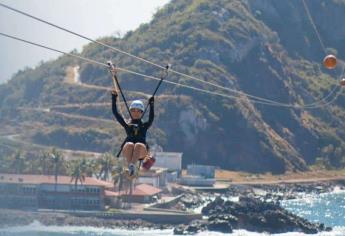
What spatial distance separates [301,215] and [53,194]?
29882 millimetres

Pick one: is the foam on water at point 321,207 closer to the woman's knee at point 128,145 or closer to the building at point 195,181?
the building at point 195,181

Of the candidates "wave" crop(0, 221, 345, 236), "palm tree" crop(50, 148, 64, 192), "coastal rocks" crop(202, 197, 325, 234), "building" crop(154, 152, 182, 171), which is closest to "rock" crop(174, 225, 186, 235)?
"wave" crop(0, 221, 345, 236)

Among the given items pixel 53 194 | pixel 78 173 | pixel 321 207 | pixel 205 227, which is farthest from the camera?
pixel 321 207

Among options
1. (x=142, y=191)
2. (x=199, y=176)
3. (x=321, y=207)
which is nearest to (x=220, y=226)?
(x=142, y=191)

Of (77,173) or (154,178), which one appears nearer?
(77,173)

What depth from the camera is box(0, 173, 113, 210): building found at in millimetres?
111188

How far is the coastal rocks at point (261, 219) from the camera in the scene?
106188 millimetres

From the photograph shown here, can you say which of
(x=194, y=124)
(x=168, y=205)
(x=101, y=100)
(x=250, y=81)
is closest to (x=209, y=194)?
(x=168, y=205)

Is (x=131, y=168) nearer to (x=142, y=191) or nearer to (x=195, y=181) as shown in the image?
(x=142, y=191)

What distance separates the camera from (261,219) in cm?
10769

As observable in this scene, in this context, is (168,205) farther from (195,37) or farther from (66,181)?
(195,37)

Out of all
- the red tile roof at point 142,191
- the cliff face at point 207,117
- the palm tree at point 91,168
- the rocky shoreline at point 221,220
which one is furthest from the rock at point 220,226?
the cliff face at point 207,117

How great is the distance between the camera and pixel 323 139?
641 ft

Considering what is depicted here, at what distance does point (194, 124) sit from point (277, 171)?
17.4 meters
